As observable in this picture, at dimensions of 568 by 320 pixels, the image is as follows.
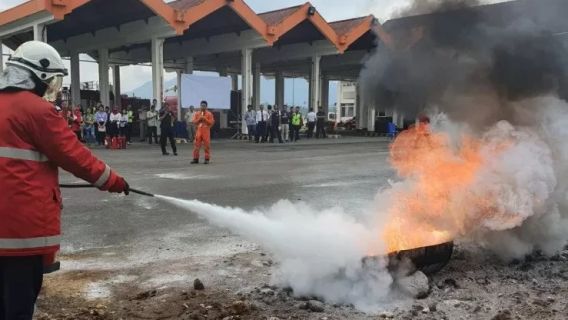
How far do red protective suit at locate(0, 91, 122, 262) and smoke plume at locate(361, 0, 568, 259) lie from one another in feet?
10.7

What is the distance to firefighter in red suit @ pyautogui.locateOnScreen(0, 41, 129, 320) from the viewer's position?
265 cm

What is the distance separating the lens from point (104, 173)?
309cm

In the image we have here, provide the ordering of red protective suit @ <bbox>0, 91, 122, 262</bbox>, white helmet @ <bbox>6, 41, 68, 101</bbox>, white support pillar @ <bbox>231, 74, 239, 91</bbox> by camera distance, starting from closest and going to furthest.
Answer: red protective suit @ <bbox>0, 91, 122, 262</bbox> → white helmet @ <bbox>6, 41, 68, 101</bbox> → white support pillar @ <bbox>231, 74, 239, 91</bbox>

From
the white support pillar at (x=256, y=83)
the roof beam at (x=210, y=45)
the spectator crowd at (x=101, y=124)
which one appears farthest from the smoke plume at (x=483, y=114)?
the white support pillar at (x=256, y=83)

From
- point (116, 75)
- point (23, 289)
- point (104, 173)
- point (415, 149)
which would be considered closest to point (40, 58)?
point (104, 173)

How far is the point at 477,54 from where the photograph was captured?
199 inches

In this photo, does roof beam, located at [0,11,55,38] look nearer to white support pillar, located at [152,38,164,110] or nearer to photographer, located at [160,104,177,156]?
white support pillar, located at [152,38,164,110]

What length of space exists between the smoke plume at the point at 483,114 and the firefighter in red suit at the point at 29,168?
324cm

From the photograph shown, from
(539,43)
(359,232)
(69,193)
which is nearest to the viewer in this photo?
(359,232)

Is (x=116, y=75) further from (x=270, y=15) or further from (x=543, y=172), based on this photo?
(x=543, y=172)

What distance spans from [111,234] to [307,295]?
10.9 feet

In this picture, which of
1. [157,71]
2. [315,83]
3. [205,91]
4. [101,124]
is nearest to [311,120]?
[315,83]

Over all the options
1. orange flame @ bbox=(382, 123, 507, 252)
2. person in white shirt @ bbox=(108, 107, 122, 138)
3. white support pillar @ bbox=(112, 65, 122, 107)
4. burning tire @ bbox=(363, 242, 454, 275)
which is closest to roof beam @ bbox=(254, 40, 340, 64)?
white support pillar @ bbox=(112, 65, 122, 107)

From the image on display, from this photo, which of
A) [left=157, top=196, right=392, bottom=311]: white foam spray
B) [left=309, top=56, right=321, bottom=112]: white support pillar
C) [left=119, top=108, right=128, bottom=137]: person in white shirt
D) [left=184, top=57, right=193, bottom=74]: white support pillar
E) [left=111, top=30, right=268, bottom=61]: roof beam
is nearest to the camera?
[left=157, top=196, right=392, bottom=311]: white foam spray
